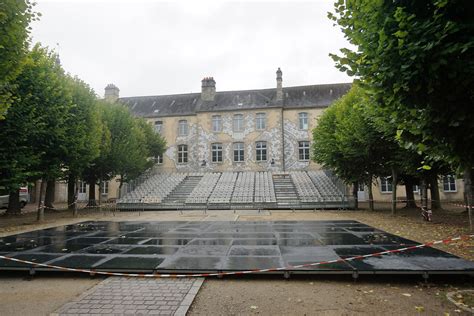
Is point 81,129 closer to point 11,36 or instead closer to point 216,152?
point 11,36

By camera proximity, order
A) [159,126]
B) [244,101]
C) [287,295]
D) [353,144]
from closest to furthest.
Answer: [287,295] → [353,144] → [244,101] → [159,126]

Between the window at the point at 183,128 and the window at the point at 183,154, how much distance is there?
1.51 metres

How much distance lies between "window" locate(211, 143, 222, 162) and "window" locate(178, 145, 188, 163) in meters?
3.25

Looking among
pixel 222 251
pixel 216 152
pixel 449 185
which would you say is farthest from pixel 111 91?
pixel 449 185

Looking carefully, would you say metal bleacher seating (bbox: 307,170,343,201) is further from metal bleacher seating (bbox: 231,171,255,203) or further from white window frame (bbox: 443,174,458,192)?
white window frame (bbox: 443,174,458,192)

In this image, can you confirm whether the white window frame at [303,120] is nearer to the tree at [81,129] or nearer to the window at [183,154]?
the window at [183,154]

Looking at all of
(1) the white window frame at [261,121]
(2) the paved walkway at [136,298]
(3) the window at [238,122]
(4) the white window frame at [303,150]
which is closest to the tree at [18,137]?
(2) the paved walkway at [136,298]

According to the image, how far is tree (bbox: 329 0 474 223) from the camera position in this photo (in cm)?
399

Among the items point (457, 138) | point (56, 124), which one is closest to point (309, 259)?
point (457, 138)

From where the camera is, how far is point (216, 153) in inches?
1358

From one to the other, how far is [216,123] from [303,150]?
10.1m

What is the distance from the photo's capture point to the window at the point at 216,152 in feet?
113

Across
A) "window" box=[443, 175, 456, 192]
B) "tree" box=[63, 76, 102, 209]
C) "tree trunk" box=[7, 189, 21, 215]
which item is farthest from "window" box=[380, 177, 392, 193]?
"tree trunk" box=[7, 189, 21, 215]

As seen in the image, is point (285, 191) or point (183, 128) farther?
point (183, 128)
